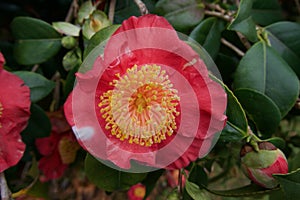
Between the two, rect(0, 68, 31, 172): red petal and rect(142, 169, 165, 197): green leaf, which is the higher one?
rect(0, 68, 31, 172): red petal

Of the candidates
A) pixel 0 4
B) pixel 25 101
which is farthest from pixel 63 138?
pixel 0 4

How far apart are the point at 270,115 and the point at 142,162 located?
0.83 feet

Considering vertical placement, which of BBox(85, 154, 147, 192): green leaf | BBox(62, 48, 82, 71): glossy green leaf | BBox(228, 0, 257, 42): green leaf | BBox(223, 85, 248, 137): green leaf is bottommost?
BBox(85, 154, 147, 192): green leaf

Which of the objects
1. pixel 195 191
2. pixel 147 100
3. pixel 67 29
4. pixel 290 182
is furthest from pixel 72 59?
pixel 290 182

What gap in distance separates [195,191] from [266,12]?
46 cm

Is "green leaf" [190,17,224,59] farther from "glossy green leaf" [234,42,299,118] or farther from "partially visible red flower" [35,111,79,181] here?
"partially visible red flower" [35,111,79,181]

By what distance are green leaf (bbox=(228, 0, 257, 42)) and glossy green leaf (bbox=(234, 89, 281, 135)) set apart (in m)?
0.11

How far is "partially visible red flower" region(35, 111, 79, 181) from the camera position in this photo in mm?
1001

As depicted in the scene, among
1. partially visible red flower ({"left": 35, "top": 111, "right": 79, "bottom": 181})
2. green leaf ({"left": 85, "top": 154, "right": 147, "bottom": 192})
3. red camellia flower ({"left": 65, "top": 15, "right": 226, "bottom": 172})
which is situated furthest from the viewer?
partially visible red flower ({"left": 35, "top": 111, "right": 79, "bottom": 181})

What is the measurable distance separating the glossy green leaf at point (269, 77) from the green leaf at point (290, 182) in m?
0.16

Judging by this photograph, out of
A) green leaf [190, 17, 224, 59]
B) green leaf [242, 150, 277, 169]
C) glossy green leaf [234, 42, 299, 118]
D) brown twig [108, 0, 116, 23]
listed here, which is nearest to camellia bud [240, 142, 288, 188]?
green leaf [242, 150, 277, 169]

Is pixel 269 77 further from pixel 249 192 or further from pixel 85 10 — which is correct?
pixel 85 10

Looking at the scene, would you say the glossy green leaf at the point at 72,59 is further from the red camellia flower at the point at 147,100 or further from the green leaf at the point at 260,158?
the green leaf at the point at 260,158

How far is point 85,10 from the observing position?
2.91 ft
